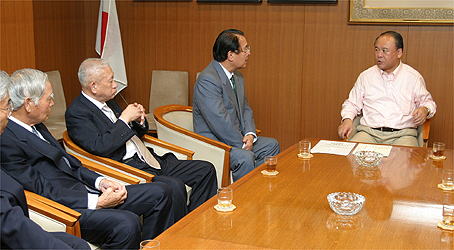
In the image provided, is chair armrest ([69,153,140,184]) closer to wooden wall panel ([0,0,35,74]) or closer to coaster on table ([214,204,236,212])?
coaster on table ([214,204,236,212])

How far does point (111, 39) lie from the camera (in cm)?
620

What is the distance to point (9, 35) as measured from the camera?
14.5 ft

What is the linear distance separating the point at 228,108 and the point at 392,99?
1.35m

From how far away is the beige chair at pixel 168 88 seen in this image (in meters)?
6.34

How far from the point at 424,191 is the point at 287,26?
322 centimetres

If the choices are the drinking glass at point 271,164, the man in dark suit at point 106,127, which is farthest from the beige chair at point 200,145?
the drinking glass at point 271,164

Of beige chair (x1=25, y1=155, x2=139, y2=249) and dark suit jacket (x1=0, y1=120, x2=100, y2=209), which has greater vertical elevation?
dark suit jacket (x1=0, y1=120, x2=100, y2=209)

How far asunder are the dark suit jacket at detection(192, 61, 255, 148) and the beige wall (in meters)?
1.41

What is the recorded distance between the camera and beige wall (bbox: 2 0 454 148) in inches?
220

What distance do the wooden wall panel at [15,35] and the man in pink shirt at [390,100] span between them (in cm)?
252

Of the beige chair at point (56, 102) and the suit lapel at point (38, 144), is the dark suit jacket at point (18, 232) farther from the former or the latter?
the beige chair at point (56, 102)

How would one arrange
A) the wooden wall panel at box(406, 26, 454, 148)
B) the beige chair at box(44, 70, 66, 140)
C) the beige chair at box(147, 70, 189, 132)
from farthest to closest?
the beige chair at box(147, 70, 189, 132)
the beige chair at box(44, 70, 66, 140)
the wooden wall panel at box(406, 26, 454, 148)

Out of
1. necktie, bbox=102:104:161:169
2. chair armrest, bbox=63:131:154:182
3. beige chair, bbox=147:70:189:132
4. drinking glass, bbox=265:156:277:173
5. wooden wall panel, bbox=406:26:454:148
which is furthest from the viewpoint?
beige chair, bbox=147:70:189:132

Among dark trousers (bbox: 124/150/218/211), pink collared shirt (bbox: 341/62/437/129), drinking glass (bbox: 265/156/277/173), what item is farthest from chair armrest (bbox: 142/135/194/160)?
pink collared shirt (bbox: 341/62/437/129)
